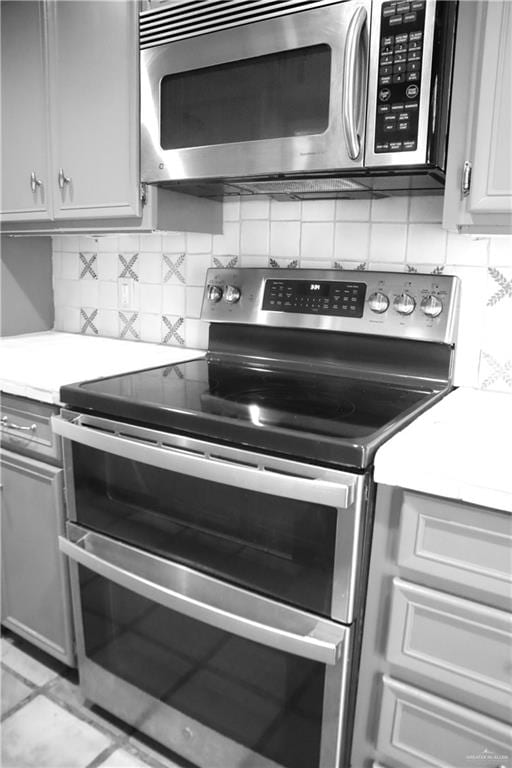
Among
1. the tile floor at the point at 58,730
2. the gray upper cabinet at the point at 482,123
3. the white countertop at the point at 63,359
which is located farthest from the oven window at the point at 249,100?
the tile floor at the point at 58,730

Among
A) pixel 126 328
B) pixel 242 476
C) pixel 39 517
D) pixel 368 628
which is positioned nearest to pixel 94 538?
pixel 39 517

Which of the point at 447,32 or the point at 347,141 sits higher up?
the point at 447,32

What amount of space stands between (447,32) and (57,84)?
112cm

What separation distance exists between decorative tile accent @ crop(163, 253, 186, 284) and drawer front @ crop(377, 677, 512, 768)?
4.43 feet

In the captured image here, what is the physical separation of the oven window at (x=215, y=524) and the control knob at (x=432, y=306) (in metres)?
0.62

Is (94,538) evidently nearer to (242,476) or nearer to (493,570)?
(242,476)

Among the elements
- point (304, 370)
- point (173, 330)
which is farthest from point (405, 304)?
point (173, 330)

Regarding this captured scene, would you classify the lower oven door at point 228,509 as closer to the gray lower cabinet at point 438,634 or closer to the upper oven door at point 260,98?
the gray lower cabinet at point 438,634

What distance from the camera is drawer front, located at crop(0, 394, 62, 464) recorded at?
4.67ft

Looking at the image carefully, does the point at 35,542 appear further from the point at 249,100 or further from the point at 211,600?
the point at 249,100

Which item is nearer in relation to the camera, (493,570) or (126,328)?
(493,570)

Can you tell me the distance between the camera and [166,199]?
1.57 meters

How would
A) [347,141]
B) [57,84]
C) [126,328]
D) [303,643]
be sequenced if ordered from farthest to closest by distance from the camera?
[126,328]
[57,84]
[347,141]
[303,643]

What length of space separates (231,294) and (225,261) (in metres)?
0.19
